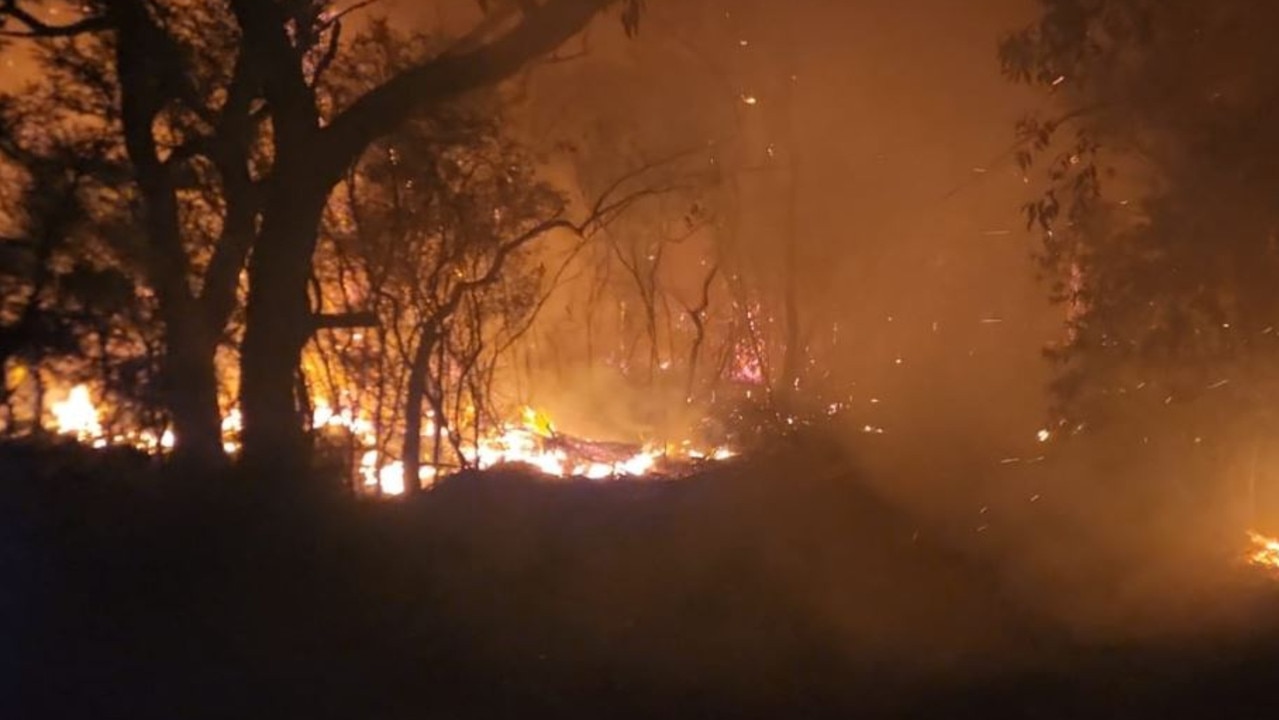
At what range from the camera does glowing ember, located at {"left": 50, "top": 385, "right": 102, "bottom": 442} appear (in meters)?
10.8

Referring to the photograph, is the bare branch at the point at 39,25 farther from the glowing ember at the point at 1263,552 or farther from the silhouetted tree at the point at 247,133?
the glowing ember at the point at 1263,552

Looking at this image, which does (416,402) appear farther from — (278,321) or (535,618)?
(535,618)

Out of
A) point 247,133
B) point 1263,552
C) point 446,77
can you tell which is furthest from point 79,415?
point 1263,552

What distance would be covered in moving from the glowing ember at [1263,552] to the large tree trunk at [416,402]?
262 inches

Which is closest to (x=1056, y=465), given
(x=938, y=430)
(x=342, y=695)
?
(x=938, y=430)

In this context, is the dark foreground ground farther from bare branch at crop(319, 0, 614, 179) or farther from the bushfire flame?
bare branch at crop(319, 0, 614, 179)

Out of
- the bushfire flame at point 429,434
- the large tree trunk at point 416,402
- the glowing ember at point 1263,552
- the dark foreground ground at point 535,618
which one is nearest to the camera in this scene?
the dark foreground ground at point 535,618

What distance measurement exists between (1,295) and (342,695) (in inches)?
220

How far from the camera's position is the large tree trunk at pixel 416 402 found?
12.5 metres

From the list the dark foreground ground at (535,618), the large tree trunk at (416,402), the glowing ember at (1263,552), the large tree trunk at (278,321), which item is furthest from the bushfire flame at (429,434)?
the glowing ember at (1263,552)

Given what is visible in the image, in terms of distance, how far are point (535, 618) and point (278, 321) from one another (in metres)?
3.38

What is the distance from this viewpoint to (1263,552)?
9227mm

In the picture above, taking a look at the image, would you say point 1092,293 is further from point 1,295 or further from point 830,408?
point 1,295

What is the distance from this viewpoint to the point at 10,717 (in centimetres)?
571
